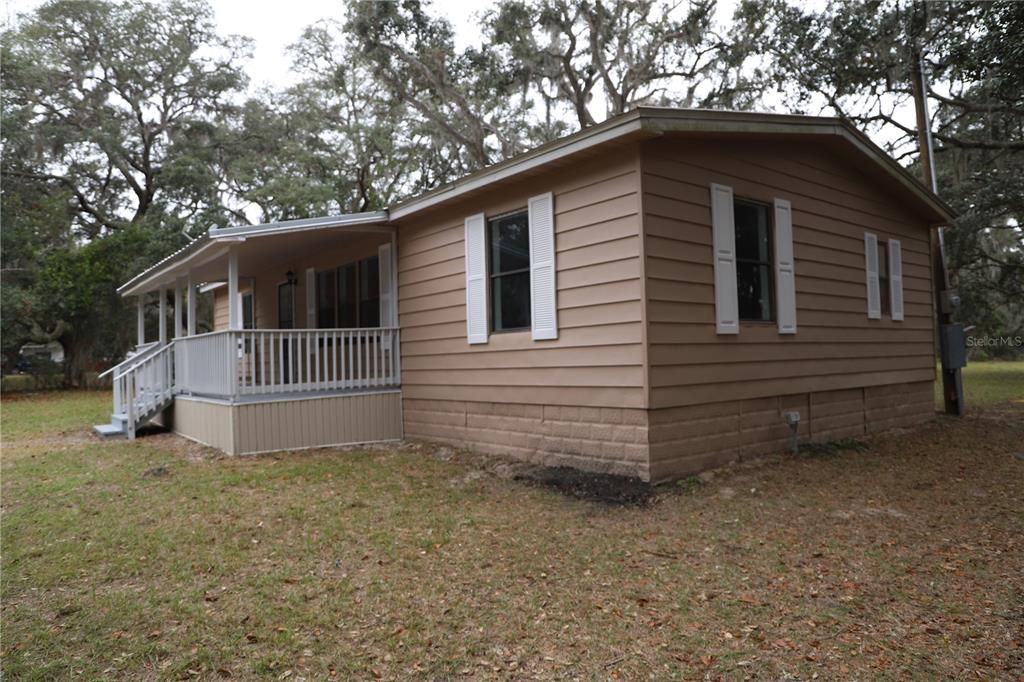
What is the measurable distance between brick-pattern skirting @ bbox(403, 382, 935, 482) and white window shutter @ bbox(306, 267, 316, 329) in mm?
3868

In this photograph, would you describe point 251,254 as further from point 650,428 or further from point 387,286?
point 650,428

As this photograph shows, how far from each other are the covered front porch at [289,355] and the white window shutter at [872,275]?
6.44 meters

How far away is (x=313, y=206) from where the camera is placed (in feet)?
77.1

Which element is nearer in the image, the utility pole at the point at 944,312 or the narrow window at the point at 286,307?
the utility pole at the point at 944,312

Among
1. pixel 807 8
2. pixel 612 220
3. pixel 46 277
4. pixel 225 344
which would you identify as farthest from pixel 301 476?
pixel 46 277

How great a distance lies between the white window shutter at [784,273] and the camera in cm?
759

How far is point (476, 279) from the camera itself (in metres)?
8.12

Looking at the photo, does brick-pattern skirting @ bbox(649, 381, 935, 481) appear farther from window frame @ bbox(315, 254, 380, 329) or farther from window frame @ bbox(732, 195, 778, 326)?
window frame @ bbox(315, 254, 380, 329)

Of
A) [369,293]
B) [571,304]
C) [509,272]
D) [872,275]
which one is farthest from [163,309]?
[872,275]

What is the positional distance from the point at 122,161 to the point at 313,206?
725 centimetres

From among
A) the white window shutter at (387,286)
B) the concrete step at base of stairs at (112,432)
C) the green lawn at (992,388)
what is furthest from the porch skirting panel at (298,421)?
the green lawn at (992,388)

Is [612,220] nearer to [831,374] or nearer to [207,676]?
[831,374]

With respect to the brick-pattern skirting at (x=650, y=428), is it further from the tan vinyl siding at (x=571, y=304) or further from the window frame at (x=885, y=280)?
the window frame at (x=885, y=280)

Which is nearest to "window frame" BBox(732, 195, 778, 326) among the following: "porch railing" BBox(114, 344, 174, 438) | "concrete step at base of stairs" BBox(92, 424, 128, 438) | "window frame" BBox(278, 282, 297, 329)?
"window frame" BBox(278, 282, 297, 329)
